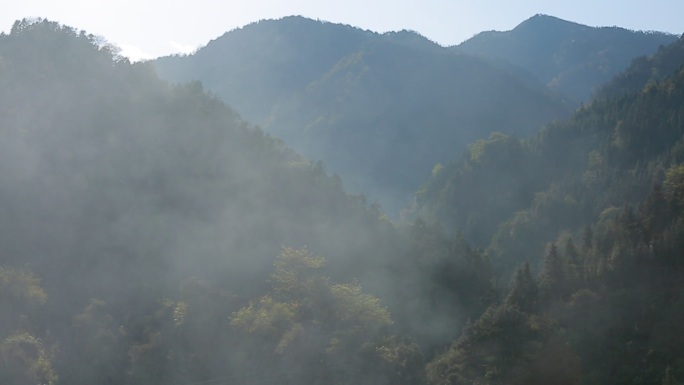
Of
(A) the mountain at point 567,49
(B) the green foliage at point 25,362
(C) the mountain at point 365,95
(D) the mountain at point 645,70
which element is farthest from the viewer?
(A) the mountain at point 567,49

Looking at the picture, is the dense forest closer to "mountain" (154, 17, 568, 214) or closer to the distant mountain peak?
"mountain" (154, 17, 568, 214)

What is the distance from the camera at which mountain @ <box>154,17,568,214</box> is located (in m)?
82.7

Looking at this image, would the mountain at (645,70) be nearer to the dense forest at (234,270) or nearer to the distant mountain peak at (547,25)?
the dense forest at (234,270)

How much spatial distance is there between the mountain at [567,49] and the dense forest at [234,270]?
281 ft

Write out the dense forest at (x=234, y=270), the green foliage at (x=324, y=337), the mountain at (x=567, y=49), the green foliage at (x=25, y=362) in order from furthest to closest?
1. the mountain at (x=567, y=49)
2. the dense forest at (x=234, y=270)
3. the green foliage at (x=324, y=337)
4. the green foliage at (x=25, y=362)

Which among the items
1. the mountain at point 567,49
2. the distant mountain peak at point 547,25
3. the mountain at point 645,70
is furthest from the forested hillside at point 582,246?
the distant mountain peak at point 547,25

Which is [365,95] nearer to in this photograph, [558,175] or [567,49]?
[558,175]

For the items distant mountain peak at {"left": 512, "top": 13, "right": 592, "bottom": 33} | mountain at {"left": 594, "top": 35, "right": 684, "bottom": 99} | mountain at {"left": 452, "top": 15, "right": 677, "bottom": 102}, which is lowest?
mountain at {"left": 594, "top": 35, "right": 684, "bottom": 99}

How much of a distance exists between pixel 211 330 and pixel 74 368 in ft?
13.2

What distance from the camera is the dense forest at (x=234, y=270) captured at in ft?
67.4

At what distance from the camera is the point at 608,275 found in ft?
89.4

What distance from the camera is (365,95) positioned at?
91.7 metres

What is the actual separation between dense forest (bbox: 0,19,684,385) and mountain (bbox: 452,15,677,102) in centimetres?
8576

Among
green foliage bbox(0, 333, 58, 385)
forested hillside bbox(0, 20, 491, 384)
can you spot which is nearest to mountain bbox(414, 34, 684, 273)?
forested hillside bbox(0, 20, 491, 384)
